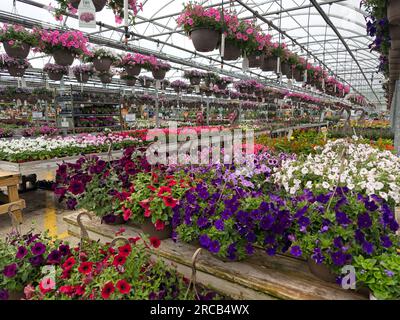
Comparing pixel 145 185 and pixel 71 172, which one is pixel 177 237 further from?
pixel 71 172

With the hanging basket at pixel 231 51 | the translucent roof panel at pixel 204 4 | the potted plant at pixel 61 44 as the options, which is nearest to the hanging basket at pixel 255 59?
the hanging basket at pixel 231 51

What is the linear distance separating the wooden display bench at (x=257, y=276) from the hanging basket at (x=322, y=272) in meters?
A: 0.02

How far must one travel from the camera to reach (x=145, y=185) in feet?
5.52

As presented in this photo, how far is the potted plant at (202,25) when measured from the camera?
2918 mm

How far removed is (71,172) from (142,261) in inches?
41.3

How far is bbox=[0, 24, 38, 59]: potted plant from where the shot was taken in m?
3.92

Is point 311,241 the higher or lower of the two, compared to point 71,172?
lower

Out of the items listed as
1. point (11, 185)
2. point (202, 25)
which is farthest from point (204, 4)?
point (11, 185)

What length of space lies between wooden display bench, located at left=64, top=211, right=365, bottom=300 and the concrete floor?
6.28 feet

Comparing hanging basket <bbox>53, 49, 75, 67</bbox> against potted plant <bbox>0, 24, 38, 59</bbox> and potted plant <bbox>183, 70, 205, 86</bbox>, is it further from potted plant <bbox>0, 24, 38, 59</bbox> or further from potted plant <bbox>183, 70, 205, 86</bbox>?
potted plant <bbox>183, 70, 205, 86</bbox>

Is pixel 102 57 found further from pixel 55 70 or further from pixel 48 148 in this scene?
pixel 48 148

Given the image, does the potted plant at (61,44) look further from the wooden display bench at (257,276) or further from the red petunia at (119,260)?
the red petunia at (119,260)

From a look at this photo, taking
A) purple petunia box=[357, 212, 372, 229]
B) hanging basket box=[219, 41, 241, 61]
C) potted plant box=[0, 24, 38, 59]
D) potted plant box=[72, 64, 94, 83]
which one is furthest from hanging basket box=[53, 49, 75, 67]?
purple petunia box=[357, 212, 372, 229]
